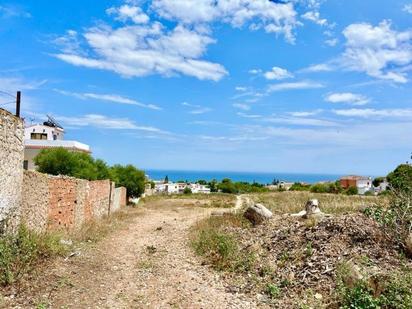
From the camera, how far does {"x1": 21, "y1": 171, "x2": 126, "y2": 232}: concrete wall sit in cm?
986

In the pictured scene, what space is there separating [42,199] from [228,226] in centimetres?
626

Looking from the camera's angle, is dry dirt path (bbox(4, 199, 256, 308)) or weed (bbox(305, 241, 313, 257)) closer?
dry dirt path (bbox(4, 199, 256, 308))

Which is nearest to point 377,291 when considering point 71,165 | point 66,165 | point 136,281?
point 136,281

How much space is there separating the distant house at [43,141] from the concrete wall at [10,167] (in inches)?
1169

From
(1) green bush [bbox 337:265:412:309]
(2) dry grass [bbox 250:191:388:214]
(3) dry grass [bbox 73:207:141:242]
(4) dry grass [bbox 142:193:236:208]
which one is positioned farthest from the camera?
(4) dry grass [bbox 142:193:236:208]

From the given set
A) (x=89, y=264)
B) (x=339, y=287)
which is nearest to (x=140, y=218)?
(x=89, y=264)

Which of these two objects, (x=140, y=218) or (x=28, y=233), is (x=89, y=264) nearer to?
(x=28, y=233)

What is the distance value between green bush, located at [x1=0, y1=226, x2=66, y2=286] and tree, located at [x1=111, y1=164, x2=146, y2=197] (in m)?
20.8

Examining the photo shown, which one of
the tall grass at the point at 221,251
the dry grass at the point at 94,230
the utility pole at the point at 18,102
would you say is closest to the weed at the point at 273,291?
the tall grass at the point at 221,251

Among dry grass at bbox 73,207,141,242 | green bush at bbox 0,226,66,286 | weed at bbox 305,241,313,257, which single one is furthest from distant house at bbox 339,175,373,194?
green bush at bbox 0,226,66,286

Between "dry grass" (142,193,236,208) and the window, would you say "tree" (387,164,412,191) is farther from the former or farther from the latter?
the window

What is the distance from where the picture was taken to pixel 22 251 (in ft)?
26.1

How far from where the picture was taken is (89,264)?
9.06m

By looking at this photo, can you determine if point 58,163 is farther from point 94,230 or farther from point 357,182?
point 357,182
